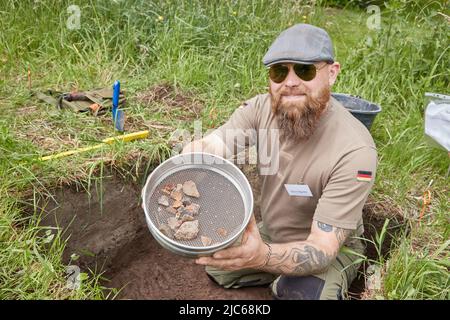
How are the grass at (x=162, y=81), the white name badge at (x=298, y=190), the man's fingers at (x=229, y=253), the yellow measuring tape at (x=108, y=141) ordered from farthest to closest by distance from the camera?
the yellow measuring tape at (x=108, y=141) < the grass at (x=162, y=81) < the white name badge at (x=298, y=190) < the man's fingers at (x=229, y=253)

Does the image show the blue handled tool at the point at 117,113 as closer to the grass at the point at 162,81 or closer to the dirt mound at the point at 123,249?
the grass at the point at 162,81

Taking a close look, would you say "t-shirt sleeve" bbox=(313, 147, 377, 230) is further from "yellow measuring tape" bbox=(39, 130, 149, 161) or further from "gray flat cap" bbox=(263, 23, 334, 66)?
"yellow measuring tape" bbox=(39, 130, 149, 161)

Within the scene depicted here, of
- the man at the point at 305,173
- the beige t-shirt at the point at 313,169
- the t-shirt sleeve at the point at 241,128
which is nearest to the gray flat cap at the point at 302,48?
the man at the point at 305,173

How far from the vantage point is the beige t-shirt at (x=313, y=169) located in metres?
1.98

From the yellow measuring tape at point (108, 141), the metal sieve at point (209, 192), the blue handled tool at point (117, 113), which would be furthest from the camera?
the blue handled tool at point (117, 113)

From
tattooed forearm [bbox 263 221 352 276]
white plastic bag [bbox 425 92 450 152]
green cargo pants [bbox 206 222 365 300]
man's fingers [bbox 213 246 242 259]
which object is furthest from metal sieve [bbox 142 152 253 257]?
white plastic bag [bbox 425 92 450 152]

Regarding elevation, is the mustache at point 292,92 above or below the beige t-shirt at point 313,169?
above

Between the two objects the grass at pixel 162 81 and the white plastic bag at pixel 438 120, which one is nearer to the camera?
the grass at pixel 162 81

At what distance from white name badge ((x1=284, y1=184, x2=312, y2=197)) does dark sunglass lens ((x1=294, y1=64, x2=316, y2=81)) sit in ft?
1.59

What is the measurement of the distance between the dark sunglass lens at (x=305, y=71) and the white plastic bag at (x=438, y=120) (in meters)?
1.15

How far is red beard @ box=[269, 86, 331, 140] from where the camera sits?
6.92 ft

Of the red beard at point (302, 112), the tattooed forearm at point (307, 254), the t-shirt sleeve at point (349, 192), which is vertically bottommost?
the tattooed forearm at point (307, 254)

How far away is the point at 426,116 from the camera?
9.52ft

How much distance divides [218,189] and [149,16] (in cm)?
246
